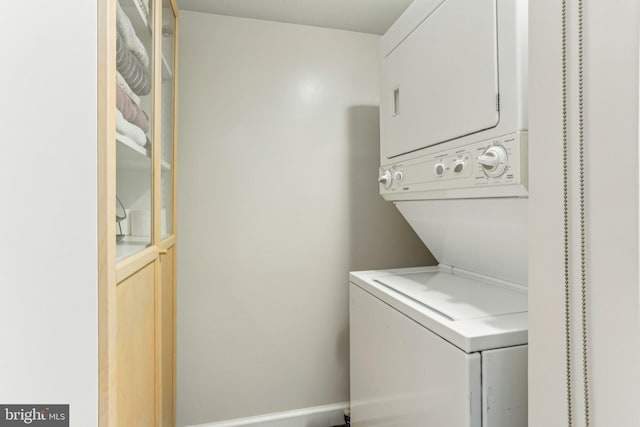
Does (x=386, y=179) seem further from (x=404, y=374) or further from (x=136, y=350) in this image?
(x=136, y=350)

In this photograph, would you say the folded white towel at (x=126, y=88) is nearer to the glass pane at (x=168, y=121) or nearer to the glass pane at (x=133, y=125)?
the glass pane at (x=133, y=125)

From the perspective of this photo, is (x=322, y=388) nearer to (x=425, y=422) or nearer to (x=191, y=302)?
(x=191, y=302)

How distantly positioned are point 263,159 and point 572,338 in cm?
196

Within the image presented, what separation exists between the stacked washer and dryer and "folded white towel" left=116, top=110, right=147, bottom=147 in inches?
44.6

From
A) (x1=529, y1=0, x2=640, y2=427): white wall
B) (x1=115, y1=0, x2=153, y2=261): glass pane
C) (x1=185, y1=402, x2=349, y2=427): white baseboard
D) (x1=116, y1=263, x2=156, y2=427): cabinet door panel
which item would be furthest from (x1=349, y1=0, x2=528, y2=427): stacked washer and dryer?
(x1=115, y1=0, x2=153, y2=261): glass pane

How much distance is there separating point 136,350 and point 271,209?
129cm

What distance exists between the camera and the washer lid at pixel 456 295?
1213mm

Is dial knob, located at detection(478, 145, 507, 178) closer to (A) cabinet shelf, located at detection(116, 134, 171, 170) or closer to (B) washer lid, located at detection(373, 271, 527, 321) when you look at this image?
(B) washer lid, located at detection(373, 271, 527, 321)

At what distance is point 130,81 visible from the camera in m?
1.21

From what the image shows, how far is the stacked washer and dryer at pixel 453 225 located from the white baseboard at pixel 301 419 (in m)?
0.52

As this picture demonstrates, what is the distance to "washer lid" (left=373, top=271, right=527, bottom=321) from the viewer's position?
121 cm
